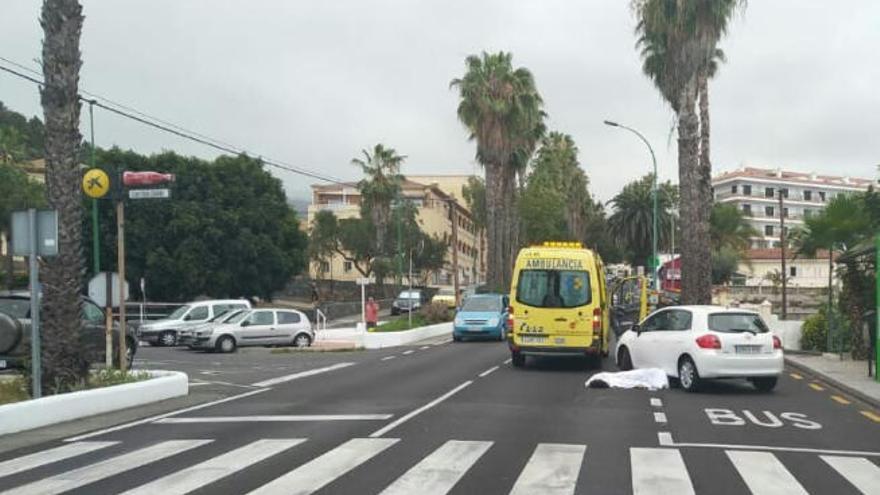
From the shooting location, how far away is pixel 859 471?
8484mm

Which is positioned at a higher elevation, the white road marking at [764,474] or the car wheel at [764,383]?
the white road marking at [764,474]

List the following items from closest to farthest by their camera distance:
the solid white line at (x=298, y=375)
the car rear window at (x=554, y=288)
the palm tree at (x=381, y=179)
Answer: the solid white line at (x=298, y=375), the car rear window at (x=554, y=288), the palm tree at (x=381, y=179)

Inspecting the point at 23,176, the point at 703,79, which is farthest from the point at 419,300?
the point at 703,79

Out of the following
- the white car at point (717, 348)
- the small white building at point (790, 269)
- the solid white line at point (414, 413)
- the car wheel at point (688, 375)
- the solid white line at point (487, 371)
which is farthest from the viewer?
the small white building at point (790, 269)

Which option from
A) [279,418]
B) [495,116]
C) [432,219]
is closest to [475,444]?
[279,418]

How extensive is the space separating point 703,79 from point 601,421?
1825 cm

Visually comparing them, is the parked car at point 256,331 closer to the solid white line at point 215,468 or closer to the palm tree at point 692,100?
the palm tree at point 692,100

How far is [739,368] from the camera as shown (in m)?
15.0

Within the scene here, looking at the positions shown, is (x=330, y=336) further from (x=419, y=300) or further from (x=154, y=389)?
(x=419, y=300)

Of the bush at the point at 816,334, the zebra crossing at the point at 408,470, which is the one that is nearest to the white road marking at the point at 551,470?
the zebra crossing at the point at 408,470

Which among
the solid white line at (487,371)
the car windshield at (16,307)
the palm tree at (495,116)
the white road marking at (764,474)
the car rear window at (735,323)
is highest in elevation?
the palm tree at (495,116)

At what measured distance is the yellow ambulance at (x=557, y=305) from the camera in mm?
19391

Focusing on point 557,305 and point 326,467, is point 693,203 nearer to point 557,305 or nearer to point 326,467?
point 557,305

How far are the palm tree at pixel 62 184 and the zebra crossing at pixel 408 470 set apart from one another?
3.60 m
